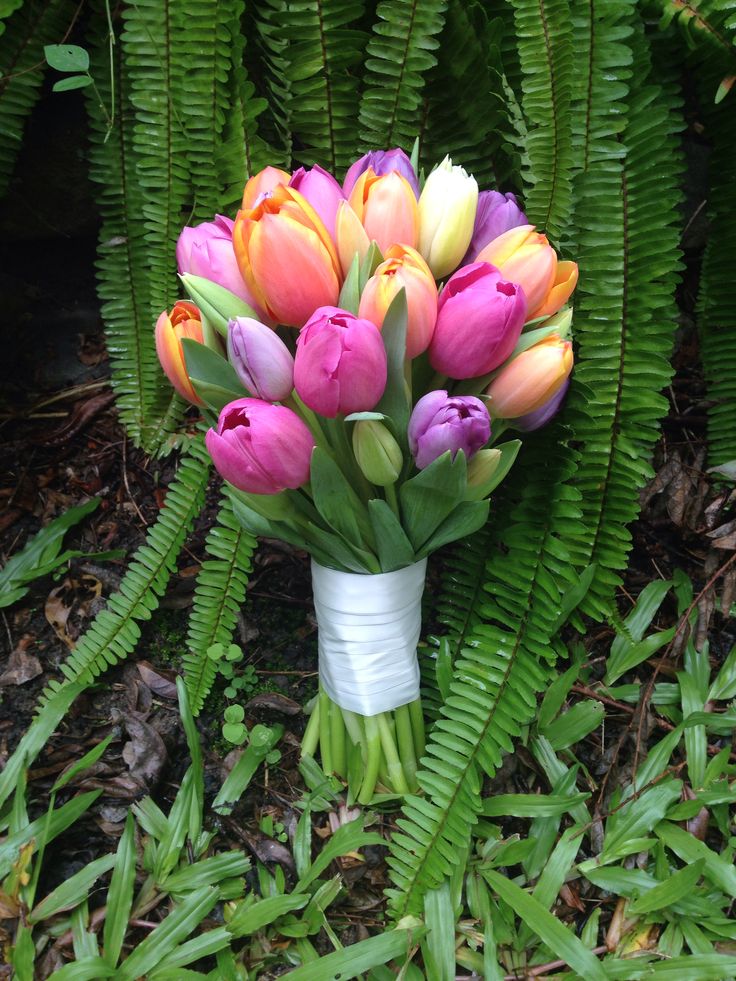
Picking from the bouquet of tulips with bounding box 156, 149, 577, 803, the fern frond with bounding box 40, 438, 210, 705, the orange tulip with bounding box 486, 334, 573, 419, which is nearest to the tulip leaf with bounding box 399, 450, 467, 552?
the bouquet of tulips with bounding box 156, 149, 577, 803

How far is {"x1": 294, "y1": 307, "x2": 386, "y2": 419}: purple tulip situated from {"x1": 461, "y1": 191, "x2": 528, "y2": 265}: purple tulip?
25 cm

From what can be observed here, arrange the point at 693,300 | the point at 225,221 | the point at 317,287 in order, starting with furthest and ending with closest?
1. the point at 693,300
2. the point at 225,221
3. the point at 317,287

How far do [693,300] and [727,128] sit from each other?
0.39m

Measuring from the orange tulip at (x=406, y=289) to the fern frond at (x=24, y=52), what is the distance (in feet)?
2.30

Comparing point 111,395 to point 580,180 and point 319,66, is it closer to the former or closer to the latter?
point 319,66

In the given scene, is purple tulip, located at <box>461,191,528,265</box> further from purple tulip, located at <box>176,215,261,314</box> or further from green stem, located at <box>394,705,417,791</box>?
green stem, located at <box>394,705,417,791</box>

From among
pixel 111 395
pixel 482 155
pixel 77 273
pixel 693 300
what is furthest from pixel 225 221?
pixel 693 300

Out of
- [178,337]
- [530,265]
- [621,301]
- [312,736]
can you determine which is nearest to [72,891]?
[312,736]

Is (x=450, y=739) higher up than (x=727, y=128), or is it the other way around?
(x=727, y=128)

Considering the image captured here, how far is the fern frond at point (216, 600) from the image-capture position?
→ 1.05 metres

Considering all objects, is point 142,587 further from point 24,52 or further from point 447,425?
point 24,52

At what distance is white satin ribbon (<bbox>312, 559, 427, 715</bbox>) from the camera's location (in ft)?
2.91

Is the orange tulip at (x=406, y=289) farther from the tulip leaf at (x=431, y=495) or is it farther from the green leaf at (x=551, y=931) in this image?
the green leaf at (x=551, y=931)

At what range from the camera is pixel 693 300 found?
1.41m
